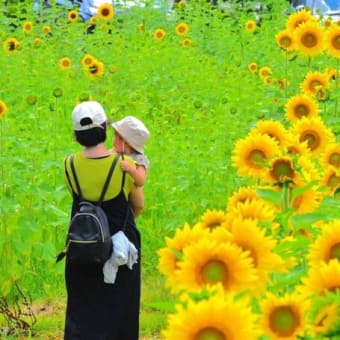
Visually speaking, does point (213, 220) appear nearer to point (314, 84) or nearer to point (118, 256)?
point (118, 256)

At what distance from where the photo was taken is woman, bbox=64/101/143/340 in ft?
13.3

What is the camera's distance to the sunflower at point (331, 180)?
2928mm

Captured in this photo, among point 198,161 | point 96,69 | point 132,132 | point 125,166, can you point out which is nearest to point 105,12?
point 96,69

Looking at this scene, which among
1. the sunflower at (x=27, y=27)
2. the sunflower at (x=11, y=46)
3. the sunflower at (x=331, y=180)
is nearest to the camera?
the sunflower at (x=331, y=180)

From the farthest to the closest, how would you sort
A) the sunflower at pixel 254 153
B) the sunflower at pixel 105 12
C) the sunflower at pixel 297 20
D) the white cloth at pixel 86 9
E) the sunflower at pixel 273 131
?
the white cloth at pixel 86 9 → the sunflower at pixel 105 12 → the sunflower at pixel 297 20 → the sunflower at pixel 273 131 → the sunflower at pixel 254 153

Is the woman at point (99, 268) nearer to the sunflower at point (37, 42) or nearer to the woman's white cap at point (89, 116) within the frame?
the woman's white cap at point (89, 116)

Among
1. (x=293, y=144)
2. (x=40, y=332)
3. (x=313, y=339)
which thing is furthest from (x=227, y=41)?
(x=313, y=339)

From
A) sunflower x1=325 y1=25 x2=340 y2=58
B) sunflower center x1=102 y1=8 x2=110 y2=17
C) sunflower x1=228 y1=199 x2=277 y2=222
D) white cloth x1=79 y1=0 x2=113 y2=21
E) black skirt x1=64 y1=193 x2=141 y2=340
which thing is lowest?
black skirt x1=64 y1=193 x2=141 y2=340

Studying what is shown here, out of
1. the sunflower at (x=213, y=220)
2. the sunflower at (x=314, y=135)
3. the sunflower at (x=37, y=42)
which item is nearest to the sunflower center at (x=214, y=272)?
the sunflower at (x=213, y=220)

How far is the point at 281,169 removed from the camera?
2598 millimetres

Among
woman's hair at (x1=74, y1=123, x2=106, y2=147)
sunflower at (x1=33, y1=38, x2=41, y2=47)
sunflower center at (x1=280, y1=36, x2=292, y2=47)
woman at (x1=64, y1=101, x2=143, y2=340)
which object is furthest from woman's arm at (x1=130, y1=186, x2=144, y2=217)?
sunflower at (x1=33, y1=38, x2=41, y2=47)

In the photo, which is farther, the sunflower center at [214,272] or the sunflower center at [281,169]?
the sunflower center at [281,169]

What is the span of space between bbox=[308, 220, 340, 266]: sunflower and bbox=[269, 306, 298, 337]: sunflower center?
11 cm

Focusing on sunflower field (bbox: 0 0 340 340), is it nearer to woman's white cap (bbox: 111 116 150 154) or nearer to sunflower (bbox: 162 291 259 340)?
sunflower (bbox: 162 291 259 340)
